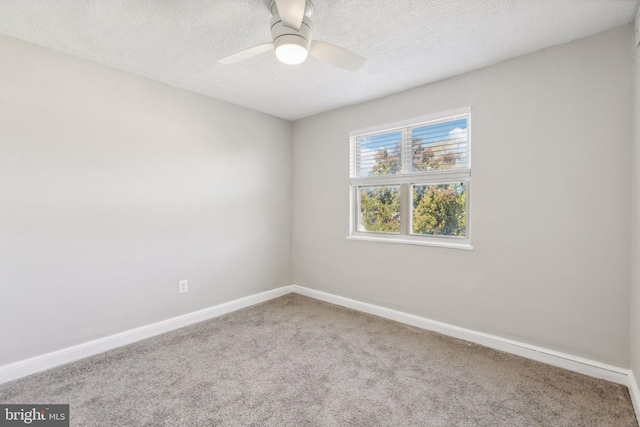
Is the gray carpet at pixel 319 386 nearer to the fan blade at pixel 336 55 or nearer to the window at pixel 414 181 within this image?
the window at pixel 414 181

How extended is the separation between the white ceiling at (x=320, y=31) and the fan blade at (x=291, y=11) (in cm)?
30

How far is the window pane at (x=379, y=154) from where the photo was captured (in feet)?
10.2

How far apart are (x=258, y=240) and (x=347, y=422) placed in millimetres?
2326

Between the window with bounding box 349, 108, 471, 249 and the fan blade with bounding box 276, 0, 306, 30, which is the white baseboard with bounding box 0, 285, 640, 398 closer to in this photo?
the window with bounding box 349, 108, 471, 249

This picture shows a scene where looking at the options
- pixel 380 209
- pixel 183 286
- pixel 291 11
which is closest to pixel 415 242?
pixel 380 209

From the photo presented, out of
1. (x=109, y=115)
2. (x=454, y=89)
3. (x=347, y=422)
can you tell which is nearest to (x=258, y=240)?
(x=109, y=115)

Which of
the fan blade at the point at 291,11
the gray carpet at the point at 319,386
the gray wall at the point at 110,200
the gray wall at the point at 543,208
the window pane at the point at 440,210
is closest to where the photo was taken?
the fan blade at the point at 291,11

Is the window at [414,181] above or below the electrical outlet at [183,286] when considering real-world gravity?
above

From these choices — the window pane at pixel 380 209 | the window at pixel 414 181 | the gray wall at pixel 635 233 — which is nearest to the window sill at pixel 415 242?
the window at pixel 414 181

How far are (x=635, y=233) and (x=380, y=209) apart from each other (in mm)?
1940

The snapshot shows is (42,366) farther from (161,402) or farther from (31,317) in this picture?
(161,402)

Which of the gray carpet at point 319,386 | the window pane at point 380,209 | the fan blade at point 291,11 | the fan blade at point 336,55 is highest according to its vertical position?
the fan blade at point 291,11

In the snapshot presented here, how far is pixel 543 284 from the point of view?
2.21m

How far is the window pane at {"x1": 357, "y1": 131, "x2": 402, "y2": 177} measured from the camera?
10.2 feet
